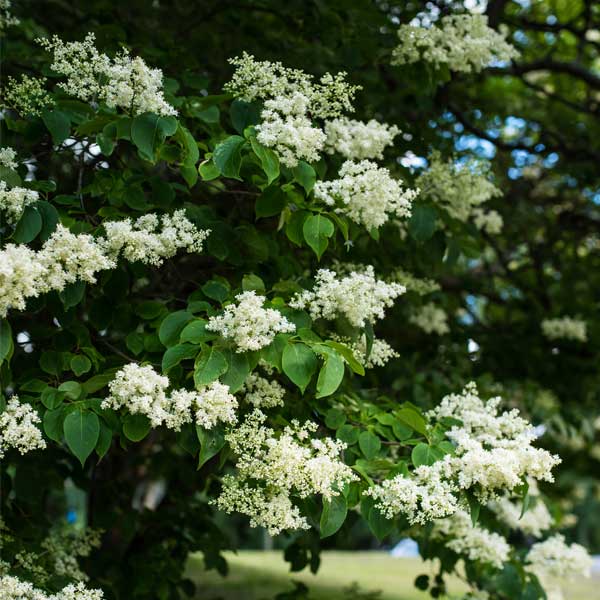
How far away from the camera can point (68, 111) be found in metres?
3.16

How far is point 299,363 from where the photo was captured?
2.64 m

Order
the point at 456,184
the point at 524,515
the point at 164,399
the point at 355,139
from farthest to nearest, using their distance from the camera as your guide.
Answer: the point at 524,515 → the point at 456,184 → the point at 355,139 → the point at 164,399

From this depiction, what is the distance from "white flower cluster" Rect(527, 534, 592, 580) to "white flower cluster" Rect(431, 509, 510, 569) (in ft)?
1.53

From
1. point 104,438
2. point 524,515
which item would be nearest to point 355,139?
point 104,438

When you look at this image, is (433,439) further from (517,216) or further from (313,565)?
(517,216)

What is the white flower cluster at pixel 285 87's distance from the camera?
312cm

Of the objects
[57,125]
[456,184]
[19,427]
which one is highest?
[57,125]

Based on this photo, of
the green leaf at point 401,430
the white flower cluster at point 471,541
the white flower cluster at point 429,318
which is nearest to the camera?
the green leaf at point 401,430

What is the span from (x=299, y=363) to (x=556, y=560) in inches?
97.7

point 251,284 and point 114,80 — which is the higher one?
point 114,80

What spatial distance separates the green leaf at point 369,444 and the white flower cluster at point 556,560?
5.84 feet

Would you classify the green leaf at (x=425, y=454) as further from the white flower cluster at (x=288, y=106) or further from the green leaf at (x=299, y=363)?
the white flower cluster at (x=288, y=106)

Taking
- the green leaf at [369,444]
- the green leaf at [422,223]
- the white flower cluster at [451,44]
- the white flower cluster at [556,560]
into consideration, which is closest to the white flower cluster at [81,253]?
the green leaf at [369,444]

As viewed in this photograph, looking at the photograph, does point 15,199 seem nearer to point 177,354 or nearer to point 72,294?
point 72,294
